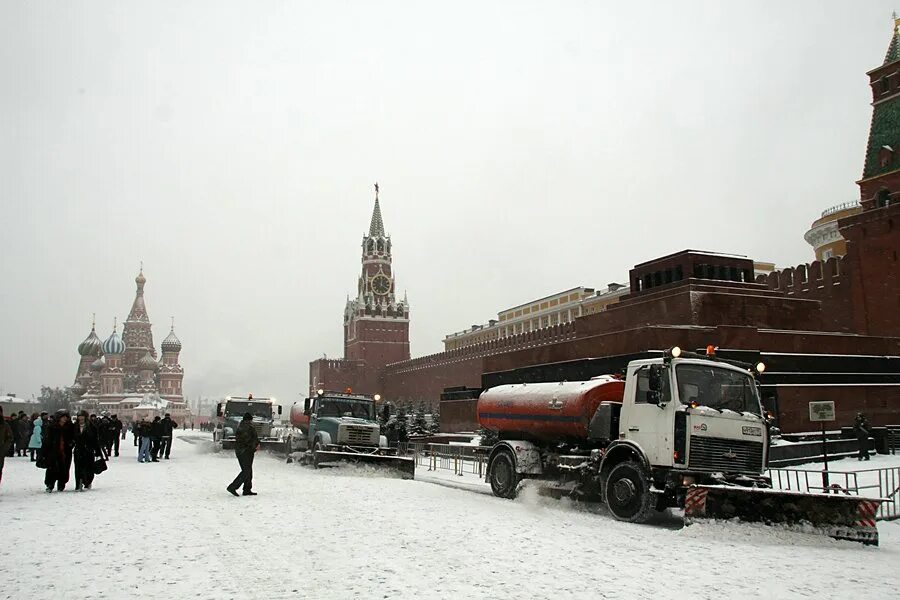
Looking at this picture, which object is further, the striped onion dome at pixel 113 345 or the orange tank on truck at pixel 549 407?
the striped onion dome at pixel 113 345

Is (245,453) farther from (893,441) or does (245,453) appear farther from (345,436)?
(893,441)

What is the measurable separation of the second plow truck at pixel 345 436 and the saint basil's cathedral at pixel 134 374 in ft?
313

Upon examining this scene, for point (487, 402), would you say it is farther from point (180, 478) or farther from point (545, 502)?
point (180, 478)

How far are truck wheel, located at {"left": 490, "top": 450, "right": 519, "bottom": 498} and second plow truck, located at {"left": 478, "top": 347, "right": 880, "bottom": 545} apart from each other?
3.18ft

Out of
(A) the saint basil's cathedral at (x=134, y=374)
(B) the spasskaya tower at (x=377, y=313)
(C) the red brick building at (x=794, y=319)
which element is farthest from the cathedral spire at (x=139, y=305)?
(C) the red brick building at (x=794, y=319)

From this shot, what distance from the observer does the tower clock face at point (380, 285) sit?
339 ft

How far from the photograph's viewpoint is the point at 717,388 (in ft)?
34.7

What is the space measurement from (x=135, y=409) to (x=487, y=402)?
104 meters

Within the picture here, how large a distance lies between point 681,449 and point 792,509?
162 cm

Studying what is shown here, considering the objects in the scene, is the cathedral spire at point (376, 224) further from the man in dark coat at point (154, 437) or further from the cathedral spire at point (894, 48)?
the man in dark coat at point (154, 437)

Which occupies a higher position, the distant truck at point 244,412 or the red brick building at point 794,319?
the red brick building at point 794,319

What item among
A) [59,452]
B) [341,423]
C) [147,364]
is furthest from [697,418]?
[147,364]

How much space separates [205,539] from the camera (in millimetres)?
8047

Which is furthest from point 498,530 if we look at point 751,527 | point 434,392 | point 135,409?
point 135,409
